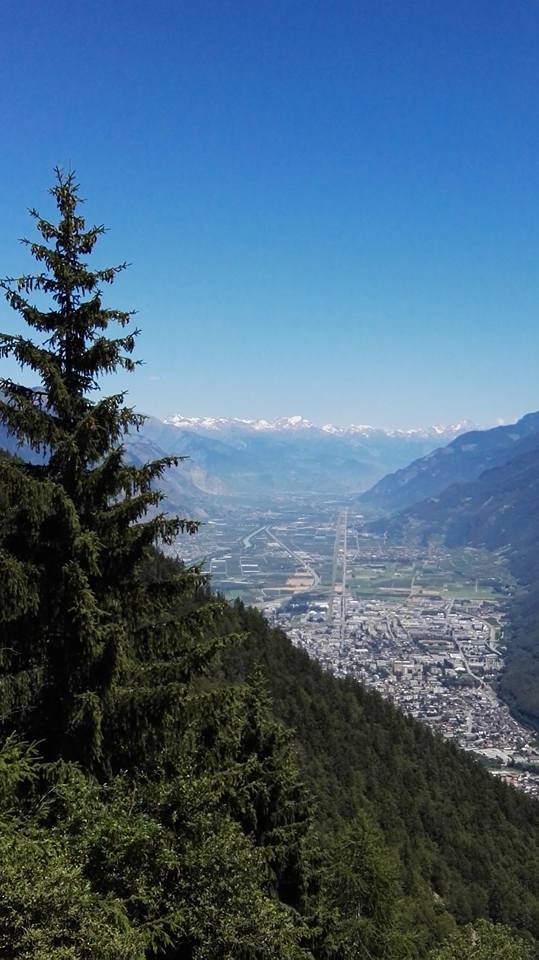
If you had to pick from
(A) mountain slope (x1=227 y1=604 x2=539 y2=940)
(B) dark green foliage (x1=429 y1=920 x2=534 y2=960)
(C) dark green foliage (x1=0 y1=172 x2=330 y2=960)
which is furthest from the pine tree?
(A) mountain slope (x1=227 y1=604 x2=539 y2=940)

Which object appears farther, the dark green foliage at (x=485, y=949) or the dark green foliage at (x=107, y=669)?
the dark green foliage at (x=485, y=949)

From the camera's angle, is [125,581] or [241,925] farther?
[125,581]

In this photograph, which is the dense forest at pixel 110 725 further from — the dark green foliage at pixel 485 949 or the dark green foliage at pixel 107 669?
the dark green foliage at pixel 485 949

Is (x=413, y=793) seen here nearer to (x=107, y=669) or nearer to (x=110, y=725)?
(x=110, y=725)

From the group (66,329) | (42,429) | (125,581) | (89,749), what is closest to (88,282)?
(66,329)

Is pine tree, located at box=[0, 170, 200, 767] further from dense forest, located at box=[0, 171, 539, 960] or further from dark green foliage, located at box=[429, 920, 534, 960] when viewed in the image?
dark green foliage, located at box=[429, 920, 534, 960]

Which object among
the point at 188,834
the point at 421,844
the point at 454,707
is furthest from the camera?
the point at 454,707

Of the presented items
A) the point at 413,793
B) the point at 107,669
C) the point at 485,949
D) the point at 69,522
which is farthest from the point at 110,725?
the point at 413,793

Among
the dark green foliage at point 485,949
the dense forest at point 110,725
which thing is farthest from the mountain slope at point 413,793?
the dense forest at point 110,725

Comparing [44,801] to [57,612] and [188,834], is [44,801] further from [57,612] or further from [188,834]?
[57,612]
